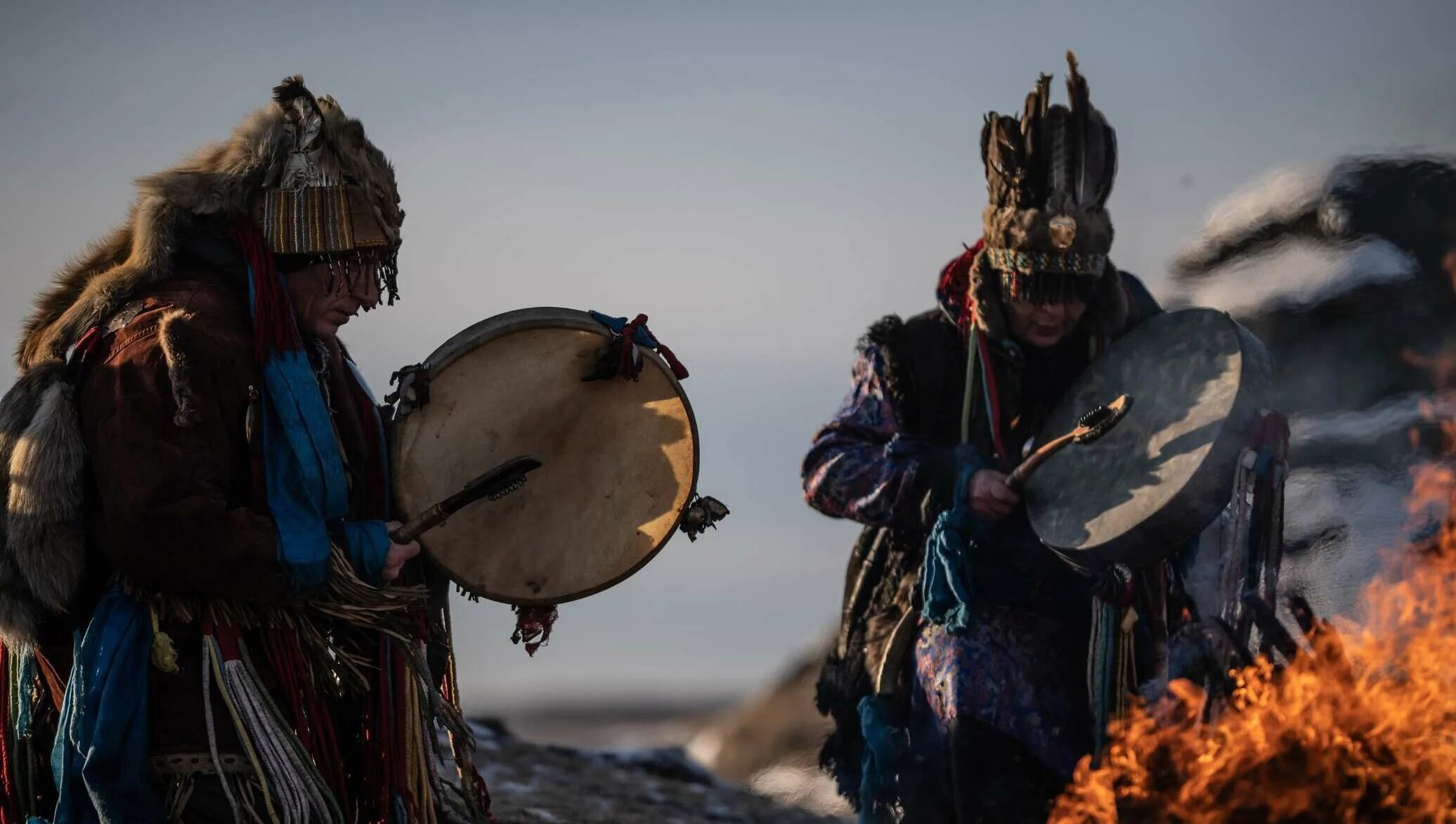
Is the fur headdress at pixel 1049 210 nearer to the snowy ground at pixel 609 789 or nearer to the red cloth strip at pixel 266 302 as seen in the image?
the red cloth strip at pixel 266 302

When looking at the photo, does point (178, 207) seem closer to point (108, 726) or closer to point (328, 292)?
point (328, 292)

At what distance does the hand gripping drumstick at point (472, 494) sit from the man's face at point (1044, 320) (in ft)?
5.93

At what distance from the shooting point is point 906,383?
5773 mm

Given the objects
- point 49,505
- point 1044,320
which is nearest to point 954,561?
point 1044,320

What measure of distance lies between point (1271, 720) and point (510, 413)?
7.38 feet

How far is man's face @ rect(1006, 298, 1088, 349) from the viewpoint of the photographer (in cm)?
563

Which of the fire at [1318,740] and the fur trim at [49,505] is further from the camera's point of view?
the fire at [1318,740]

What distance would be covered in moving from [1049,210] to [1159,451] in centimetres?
→ 81

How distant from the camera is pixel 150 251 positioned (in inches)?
168

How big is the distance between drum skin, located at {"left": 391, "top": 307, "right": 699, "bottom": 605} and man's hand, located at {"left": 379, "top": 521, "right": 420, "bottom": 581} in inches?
2.5

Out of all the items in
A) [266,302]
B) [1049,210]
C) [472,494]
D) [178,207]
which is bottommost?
[472,494]

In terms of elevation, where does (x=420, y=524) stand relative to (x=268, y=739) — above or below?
above

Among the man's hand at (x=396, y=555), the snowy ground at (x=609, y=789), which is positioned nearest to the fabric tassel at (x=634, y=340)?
the man's hand at (x=396, y=555)

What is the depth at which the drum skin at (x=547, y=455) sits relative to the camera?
452 cm
